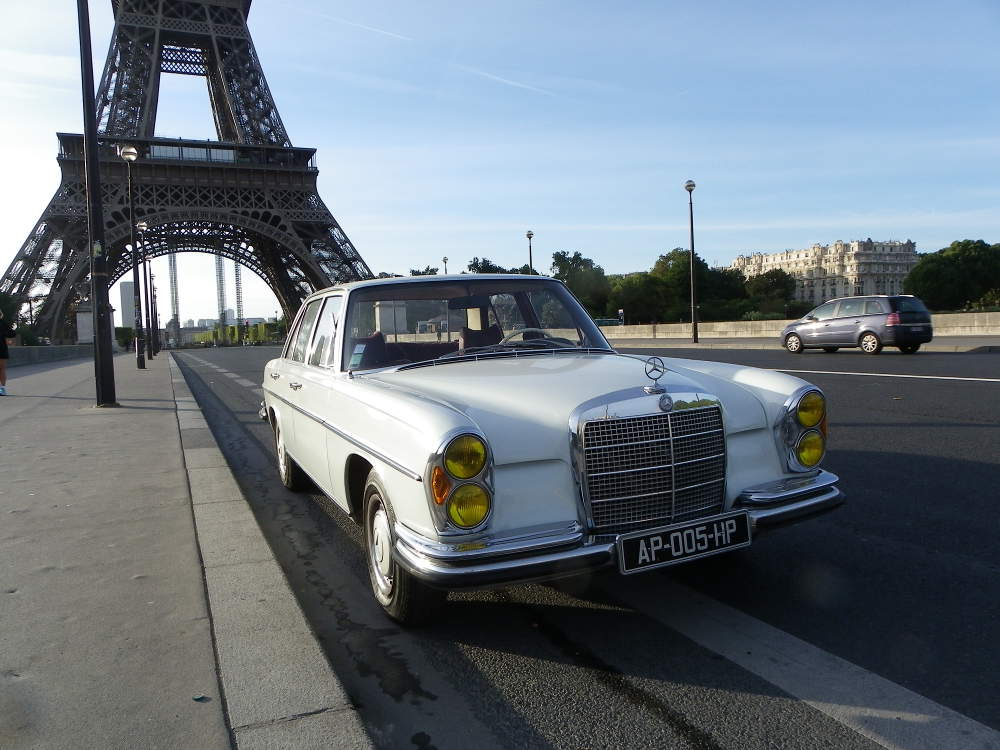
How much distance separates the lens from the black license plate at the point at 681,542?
282 cm

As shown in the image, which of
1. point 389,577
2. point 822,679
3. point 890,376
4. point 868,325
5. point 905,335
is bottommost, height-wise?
point 822,679

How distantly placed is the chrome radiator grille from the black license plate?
5.3 inches

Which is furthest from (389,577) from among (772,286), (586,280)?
(772,286)

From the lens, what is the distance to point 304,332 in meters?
5.46

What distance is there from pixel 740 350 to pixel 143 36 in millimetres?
48485

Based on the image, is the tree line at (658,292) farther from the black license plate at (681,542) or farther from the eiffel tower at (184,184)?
the black license plate at (681,542)

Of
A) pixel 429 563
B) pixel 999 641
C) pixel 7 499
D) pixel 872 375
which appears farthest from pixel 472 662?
pixel 872 375

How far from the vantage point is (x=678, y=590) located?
3.54 m

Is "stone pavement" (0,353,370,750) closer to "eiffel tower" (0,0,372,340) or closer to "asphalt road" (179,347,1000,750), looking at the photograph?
"asphalt road" (179,347,1000,750)

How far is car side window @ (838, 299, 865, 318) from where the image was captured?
1975 centimetres

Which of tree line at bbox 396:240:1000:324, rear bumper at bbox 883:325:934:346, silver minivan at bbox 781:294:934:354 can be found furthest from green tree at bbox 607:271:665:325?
rear bumper at bbox 883:325:934:346

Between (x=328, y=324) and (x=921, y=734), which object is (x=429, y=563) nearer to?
(x=921, y=734)

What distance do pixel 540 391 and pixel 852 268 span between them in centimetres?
16986

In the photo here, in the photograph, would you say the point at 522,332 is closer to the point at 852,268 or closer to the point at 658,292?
the point at 658,292
